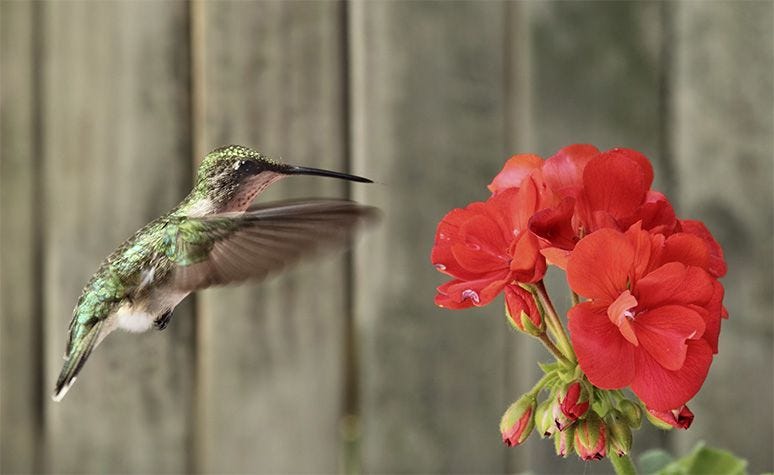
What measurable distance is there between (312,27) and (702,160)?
2.13ft

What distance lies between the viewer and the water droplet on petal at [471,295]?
614 millimetres

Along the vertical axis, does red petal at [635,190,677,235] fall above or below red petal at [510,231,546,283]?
above

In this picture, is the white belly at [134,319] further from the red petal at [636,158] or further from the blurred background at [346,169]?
the blurred background at [346,169]

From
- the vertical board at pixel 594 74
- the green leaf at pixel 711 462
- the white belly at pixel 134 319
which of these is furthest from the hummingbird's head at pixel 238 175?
the vertical board at pixel 594 74

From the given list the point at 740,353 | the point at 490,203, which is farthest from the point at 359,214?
the point at 740,353

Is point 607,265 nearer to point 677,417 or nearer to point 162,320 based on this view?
point 677,417

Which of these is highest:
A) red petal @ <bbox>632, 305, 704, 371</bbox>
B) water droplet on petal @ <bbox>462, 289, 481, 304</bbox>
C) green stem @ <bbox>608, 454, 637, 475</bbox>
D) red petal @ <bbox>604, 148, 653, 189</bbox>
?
red petal @ <bbox>604, 148, 653, 189</bbox>

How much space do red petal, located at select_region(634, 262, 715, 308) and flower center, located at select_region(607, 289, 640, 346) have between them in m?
0.02

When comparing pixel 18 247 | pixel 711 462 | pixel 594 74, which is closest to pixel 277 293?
pixel 18 247

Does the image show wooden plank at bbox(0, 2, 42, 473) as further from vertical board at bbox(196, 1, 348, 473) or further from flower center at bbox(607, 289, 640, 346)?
flower center at bbox(607, 289, 640, 346)

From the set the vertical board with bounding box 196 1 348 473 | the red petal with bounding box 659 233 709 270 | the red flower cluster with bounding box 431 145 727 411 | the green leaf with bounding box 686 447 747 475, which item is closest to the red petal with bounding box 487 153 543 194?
the red flower cluster with bounding box 431 145 727 411

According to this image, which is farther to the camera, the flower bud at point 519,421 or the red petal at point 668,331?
the flower bud at point 519,421

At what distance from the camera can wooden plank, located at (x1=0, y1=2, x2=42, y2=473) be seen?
1.56 m

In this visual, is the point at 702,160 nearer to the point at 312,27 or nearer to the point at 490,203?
the point at 312,27
